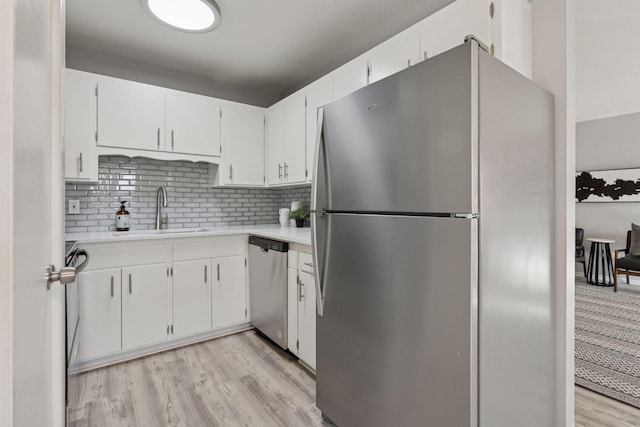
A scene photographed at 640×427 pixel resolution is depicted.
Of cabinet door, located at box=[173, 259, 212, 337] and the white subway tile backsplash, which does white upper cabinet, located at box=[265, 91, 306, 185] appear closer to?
the white subway tile backsplash

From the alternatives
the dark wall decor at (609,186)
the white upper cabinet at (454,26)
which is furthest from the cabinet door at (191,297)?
the dark wall decor at (609,186)

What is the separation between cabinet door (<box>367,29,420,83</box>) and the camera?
5.80 feet

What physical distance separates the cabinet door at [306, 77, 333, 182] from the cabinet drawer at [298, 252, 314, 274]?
2.49ft

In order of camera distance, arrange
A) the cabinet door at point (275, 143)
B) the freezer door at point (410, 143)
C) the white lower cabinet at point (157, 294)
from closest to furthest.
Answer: the freezer door at point (410, 143) < the white lower cabinet at point (157, 294) < the cabinet door at point (275, 143)

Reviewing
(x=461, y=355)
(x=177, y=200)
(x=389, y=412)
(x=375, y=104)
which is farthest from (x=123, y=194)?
(x=461, y=355)

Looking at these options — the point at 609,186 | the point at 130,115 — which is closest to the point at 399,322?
the point at 130,115

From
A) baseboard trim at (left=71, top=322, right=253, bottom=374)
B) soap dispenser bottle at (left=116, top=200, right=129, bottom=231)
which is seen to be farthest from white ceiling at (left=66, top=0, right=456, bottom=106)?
baseboard trim at (left=71, top=322, right=253, bottom=374)

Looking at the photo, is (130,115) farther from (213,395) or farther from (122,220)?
(213,395)

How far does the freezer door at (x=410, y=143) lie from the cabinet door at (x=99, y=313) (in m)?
1.84

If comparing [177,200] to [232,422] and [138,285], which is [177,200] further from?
[232,422]

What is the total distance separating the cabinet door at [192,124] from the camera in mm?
2814

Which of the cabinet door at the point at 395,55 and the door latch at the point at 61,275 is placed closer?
the door latch at the point at 61,275

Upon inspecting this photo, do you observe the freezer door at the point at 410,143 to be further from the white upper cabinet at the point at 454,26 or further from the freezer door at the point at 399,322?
the white upper cabinet at the point at 454,26

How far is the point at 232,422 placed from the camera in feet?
5.64
